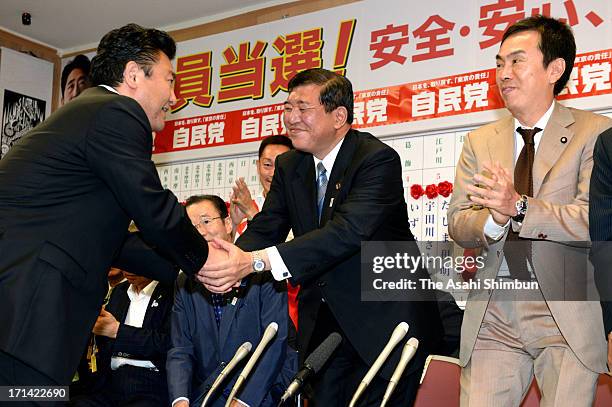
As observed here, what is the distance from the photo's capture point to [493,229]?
2.50m

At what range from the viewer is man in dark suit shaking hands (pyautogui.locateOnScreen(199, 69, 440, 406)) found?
2691 millimetres

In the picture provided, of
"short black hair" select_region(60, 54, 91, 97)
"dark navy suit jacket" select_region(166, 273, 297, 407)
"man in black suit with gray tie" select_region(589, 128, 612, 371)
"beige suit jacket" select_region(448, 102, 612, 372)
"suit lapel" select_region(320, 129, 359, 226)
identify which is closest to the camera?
"man in black suit with gray tie" select_region(589, 128, 612, 371)

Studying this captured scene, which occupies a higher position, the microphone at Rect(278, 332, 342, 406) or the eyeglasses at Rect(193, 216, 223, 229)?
the eyeglasses at Rect(193, 216, 223, 229)

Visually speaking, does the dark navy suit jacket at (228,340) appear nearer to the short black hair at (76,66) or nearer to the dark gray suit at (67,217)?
the dark gray suit at (67,217)

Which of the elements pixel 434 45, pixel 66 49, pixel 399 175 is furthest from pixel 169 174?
pixel 399 175

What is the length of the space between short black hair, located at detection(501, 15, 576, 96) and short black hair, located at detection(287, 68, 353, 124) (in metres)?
0.70

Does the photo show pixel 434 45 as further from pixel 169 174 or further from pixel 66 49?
pixel 66 49

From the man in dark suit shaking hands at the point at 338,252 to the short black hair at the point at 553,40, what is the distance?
65cm

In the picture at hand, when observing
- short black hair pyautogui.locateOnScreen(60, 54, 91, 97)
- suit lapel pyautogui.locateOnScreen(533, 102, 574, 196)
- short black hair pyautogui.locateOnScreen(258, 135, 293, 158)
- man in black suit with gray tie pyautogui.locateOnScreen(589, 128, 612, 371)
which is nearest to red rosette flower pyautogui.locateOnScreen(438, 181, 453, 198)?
short black hair pyautogui.locateOnScreen(258, 135, 293, 158)

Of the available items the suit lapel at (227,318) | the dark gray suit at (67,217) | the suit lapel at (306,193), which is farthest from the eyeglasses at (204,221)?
the dark gray suit at (67,217)

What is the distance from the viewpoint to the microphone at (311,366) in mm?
2043

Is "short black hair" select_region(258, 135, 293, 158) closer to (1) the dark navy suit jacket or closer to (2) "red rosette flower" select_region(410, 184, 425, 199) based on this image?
(2) "red rosette flower" select_region(410, 184, 425, 199)

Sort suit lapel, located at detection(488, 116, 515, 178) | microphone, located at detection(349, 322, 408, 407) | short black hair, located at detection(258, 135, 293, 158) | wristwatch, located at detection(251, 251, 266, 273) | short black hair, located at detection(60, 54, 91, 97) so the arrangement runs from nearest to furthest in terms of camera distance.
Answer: microphone, located at detection(349, 322, 408, 407)
suit lapel, located at detection(488, 116, 515, 178)
wristwatch, located at detection(251, 251, 266, 273)
short black hair, located at detection(258, 135, 293, 158)
short black hair, located at detection(60, 54, 91, 97)

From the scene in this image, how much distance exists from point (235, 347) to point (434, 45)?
2.17 m
